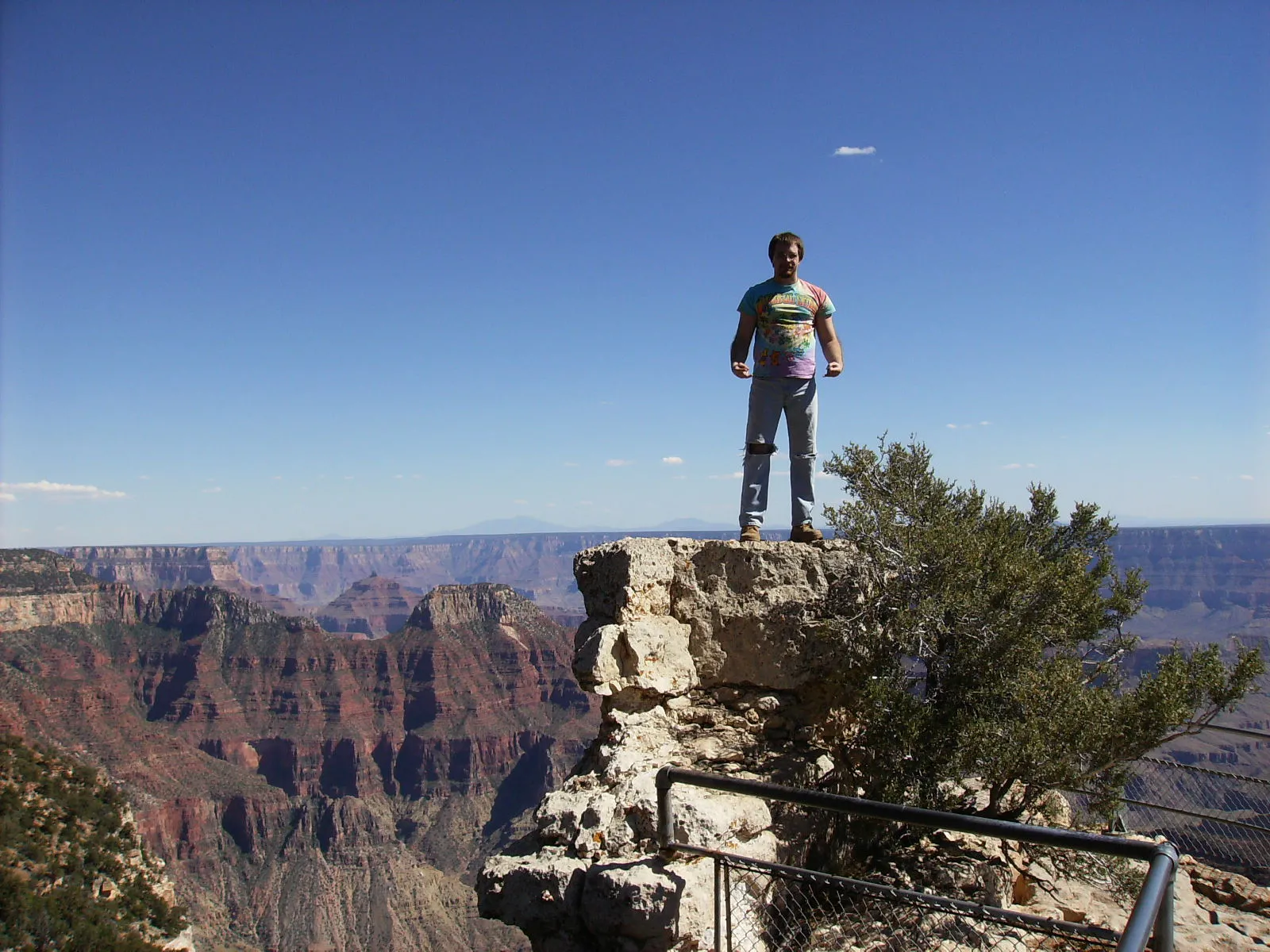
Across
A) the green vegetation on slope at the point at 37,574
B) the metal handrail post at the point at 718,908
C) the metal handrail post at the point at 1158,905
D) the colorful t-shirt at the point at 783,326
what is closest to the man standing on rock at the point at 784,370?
the colorful t-shirt at the point at 783,326

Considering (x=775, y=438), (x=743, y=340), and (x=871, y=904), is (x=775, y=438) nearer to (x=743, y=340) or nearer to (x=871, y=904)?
(x=743, y=340)

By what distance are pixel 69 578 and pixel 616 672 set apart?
5152 inches

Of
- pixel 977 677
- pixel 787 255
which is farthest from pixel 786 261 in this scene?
pixel 977 677

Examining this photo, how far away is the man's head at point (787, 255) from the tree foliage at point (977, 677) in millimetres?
1748

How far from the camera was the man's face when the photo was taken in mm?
6320

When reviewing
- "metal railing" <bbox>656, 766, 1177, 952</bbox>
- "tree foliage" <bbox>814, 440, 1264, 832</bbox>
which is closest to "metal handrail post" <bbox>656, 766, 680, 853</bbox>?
"metal railing" <bbox>656, 766, 1177, 952</bbox>

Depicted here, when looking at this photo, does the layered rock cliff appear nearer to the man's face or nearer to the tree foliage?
the tree foliage

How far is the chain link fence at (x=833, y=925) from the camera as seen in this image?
423cm

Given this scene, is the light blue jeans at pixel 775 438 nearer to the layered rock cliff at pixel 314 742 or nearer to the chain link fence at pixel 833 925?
the chain link fence at pixel 833 925

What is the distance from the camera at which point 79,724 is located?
9288 centimetres

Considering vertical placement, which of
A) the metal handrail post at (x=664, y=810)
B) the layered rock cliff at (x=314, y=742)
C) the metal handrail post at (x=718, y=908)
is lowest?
the layered rock cliff at (x=314, y=742)

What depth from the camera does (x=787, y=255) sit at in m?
6.32

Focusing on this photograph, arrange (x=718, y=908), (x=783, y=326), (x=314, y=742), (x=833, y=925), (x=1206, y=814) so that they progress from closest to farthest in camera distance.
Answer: (x=718, y=908), (x=833, y=925), (x=1206, y=814), (x=783, y=326), (x=314, y=742)

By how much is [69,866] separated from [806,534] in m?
36.2
